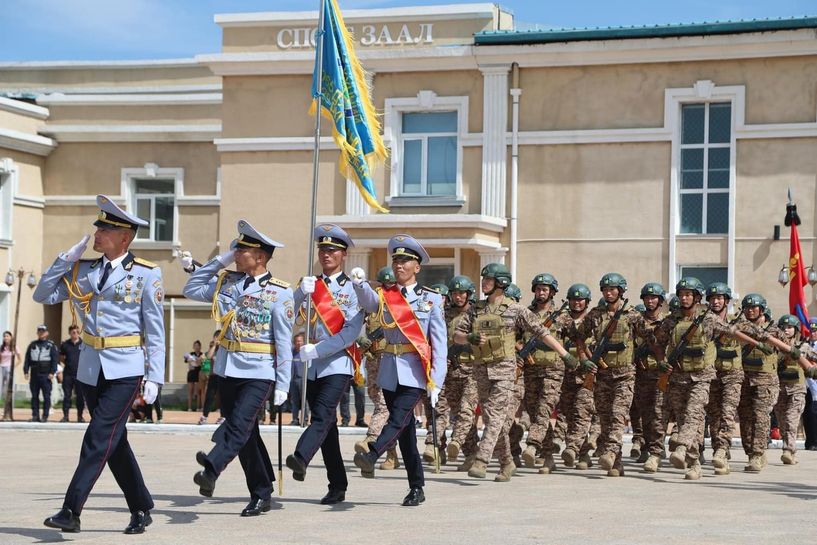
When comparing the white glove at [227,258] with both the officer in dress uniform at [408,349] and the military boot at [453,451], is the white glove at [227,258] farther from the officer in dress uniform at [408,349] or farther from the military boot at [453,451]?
the military boot at [453,451]

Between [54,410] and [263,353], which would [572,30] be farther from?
[263,353]

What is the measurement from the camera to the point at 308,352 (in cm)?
1086

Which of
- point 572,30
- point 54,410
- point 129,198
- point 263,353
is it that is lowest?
point 54,410

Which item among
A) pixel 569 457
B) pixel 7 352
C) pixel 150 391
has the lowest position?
pixel 569 457

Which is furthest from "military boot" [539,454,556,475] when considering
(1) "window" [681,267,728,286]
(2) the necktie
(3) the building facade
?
(1) "window" [681,267,728,286]

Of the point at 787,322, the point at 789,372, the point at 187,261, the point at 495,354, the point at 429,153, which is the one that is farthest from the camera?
the point at 429,153

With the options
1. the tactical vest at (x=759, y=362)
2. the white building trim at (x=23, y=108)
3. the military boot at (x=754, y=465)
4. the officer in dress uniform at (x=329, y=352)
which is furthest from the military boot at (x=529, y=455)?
the white building trim at (x=23, y=108)

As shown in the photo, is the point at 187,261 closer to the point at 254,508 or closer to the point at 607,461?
the point at 254,508

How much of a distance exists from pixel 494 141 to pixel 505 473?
16.3 meters

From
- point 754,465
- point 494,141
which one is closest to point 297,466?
point 754,465

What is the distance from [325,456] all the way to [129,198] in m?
26.0

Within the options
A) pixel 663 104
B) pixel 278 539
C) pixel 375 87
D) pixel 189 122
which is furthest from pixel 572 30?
pixel 278 539

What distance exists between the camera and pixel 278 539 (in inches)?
364

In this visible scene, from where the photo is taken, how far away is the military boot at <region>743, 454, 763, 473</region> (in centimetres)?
1603
